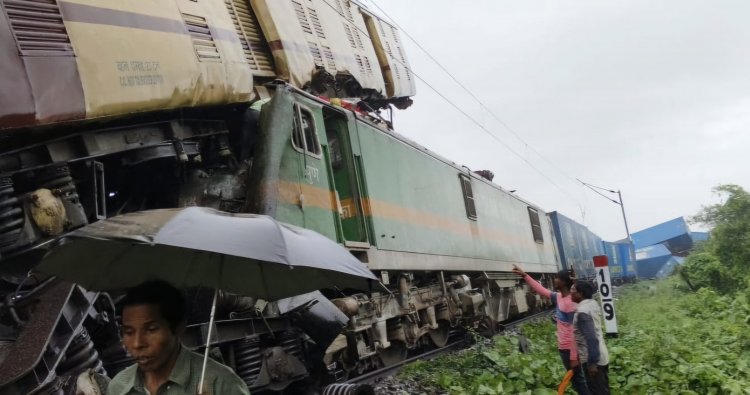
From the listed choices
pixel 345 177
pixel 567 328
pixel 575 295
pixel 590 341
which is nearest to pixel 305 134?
pixel 345 177

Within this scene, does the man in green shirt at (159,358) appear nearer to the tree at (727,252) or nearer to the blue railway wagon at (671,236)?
the tree at (727,252)

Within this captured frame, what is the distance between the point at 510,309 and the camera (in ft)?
46.9

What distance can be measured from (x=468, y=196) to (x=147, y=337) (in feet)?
31.5

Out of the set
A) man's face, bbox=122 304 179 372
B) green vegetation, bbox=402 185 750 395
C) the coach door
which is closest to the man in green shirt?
man's face, bbox=122 304 179 372

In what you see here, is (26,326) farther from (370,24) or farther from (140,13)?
(370,24)

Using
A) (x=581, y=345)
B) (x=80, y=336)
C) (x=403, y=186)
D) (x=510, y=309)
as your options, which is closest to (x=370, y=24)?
(x=403, y=186)

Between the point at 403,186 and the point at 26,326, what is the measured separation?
17.4ft

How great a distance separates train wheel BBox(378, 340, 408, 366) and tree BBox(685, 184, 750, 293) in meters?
11.9

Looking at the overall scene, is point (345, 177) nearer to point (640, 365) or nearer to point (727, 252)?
point (640, 365)

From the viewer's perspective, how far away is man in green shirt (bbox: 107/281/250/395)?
2023mm

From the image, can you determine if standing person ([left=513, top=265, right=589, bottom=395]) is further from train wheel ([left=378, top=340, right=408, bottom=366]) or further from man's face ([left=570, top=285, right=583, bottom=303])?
train wheel ([left=378, top=340, right=408, bottom=366])

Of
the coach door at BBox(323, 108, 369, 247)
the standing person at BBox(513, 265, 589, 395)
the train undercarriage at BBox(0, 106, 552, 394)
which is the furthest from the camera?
the coach door at BBox(323, 108, 369, 247)

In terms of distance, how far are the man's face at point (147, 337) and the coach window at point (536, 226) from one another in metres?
16.2

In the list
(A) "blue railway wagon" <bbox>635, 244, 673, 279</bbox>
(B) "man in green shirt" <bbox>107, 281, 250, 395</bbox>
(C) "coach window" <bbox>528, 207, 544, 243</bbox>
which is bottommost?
(A) "blue railway wagon" <bbox>635, 244, 673, 279</bbox>
